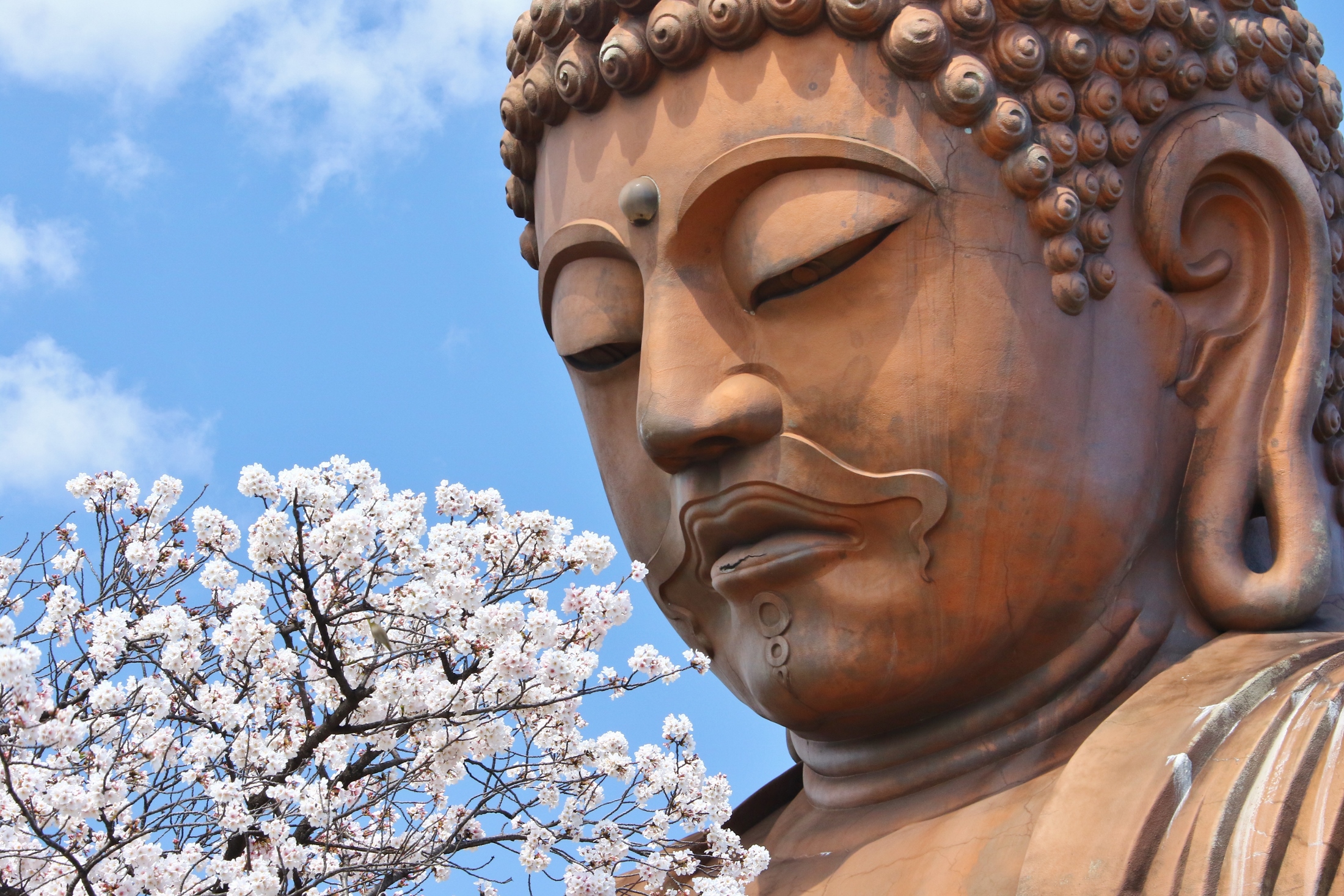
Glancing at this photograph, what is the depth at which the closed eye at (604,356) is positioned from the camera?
17.1ft

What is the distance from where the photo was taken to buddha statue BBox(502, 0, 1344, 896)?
469cm

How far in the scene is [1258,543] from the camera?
199 inches

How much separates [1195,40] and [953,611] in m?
1.85

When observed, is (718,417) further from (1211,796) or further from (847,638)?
(1211,796)

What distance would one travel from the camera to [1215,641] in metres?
4.79

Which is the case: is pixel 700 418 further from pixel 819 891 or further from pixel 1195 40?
pixel 1195 40

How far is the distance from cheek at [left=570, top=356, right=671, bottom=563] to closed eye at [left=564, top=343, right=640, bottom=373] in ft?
0.07

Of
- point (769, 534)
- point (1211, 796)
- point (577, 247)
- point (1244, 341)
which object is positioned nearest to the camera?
point (1211, 796)

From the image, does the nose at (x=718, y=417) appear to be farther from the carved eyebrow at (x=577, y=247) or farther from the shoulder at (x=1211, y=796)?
the shoulder at (x=1211, y=796)

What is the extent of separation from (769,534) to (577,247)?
108 cm

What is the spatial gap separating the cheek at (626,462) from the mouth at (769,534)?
1.17 ft

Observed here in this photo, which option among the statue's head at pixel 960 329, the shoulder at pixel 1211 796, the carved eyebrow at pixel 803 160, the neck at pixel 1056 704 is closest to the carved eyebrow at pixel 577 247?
the statue's head at pixel 960 329

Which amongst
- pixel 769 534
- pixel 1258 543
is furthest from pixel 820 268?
pixel 1258 543

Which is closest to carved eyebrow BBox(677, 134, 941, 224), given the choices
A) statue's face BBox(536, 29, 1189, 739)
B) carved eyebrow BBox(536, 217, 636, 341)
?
statue's face BBox(536, 29, 1189, 739)
